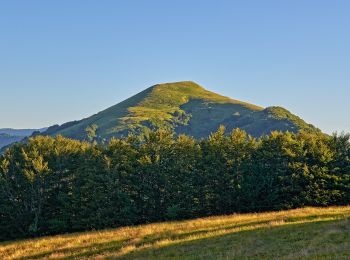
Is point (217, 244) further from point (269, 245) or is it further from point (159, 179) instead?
point (159, 179)

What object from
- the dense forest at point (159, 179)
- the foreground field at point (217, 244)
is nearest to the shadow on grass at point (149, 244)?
the foreground field at point (217, 244)

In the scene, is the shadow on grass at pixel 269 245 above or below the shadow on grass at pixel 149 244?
above

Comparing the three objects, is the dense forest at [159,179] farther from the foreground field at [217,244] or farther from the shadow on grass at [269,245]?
the shadow on grass at [269,245]

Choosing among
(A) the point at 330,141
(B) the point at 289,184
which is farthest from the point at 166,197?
(A) the point at 330,141

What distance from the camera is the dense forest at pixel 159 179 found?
5869 cm

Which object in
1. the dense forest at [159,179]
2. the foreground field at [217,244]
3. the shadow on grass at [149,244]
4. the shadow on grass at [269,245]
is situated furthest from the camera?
the dense forest at [159,179]

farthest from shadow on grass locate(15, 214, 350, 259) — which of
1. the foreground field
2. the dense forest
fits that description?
the dense forest

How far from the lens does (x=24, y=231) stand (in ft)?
193

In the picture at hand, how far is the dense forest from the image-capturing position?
5869cm

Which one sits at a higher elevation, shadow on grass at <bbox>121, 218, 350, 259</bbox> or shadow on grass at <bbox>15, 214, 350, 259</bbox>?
shadow on grass at <bbox>121, 218, 350, 259</bbox>

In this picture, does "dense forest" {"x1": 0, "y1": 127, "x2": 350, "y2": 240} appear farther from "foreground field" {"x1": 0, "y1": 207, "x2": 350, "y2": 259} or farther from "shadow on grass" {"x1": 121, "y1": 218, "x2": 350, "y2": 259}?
"shadow on grass" {"x1": 121, "y1": 218, "x2": 350, "y2": 259}

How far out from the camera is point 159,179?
61656 mm

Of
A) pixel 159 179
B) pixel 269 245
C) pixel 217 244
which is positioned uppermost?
pixel 159 179

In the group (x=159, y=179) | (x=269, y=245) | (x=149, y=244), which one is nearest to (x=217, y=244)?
(x=269, y=245)
